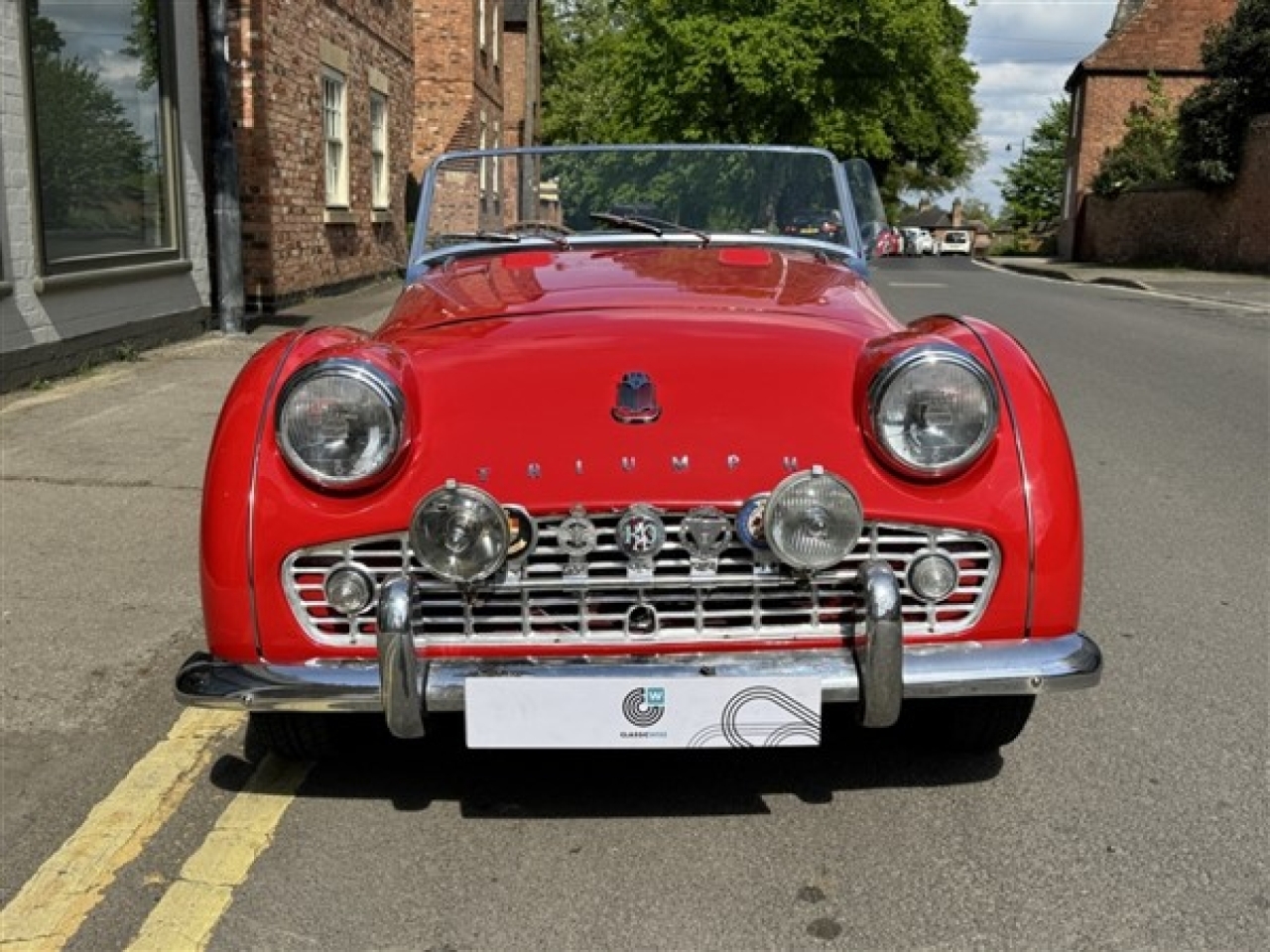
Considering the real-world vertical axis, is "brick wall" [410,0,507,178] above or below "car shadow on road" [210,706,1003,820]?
above

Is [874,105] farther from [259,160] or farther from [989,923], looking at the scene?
[989,923]

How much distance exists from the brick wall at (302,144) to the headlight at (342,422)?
1043 cm

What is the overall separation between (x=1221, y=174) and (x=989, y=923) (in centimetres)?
3105

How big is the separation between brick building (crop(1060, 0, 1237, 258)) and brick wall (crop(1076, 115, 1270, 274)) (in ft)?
12.1

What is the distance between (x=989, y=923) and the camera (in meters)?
2.49

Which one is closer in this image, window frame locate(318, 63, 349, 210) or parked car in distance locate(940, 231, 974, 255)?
Result: window frame locate(318, 63, 349, 210)

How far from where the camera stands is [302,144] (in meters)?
13.5

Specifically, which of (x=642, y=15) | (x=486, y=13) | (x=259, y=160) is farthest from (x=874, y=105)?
(x=259, y=160)

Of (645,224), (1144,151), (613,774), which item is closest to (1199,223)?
(1144,151)

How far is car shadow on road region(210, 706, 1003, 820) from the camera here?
300cm

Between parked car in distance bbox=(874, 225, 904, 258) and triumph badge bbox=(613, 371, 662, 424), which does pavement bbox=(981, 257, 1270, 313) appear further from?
triumph badge bbox=(613, 371, 662, 424)

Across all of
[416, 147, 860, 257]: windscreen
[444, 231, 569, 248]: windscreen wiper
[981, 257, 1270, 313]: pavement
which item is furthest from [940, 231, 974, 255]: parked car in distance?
[444, 231, 569, 248]: windscreen wiper

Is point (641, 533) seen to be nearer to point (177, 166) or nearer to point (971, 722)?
point (971, 722)

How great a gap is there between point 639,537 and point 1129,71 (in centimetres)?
4430
